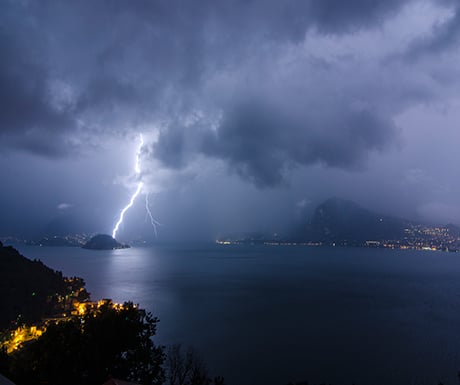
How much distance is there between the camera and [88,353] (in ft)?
50.3

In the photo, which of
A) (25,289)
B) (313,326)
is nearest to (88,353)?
(313,326)

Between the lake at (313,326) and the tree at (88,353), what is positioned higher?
the tree at (88,353)

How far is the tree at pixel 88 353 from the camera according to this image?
1420cm

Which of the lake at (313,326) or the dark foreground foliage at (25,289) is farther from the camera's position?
the dark foreground foliage at (25,289)

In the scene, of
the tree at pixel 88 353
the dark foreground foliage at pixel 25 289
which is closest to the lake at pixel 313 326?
the dark foreground foliage at pixel 25 289

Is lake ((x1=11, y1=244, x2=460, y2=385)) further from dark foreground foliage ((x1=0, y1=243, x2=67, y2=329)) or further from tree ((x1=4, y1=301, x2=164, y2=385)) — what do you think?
tree ((x1=4, y1=301, x2=164, y2=385))

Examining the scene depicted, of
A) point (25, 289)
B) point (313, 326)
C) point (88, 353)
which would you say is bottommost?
point (313, 326)

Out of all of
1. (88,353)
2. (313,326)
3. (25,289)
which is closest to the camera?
(88,353)

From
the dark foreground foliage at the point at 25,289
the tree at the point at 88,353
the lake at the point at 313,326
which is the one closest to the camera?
the tree at the point at 88,353

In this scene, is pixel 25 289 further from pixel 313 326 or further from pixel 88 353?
pixel 88 353

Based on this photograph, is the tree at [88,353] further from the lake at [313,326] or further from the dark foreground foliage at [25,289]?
the dark foreground foliage at [25,289]

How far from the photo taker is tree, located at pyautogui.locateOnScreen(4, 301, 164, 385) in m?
14.2

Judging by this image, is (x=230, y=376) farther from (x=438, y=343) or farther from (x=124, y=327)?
(x=438, y=343)


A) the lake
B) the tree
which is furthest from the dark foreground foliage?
the tree
